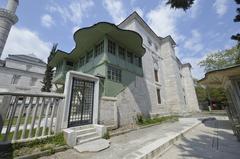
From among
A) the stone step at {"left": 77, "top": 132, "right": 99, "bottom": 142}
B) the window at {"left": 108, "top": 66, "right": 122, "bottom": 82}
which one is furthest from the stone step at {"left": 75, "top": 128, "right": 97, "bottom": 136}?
the window at {"left": 108, "top": 66, "right": 122, "bottom": 82}

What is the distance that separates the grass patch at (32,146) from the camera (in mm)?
3591

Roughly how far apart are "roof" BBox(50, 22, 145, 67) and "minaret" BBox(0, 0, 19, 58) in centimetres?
1381

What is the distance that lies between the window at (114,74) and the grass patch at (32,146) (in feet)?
16.9

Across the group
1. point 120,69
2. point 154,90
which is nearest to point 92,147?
point 120,69

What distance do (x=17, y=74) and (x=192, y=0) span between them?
99.0 ft

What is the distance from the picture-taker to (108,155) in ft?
12.5

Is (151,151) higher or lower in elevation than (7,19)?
lower

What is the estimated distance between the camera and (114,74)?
9.23 metres

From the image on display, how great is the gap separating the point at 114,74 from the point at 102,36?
3.27 metres

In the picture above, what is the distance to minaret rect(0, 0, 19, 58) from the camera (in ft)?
56.2

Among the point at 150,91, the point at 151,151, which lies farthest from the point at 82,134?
the point at 150,91

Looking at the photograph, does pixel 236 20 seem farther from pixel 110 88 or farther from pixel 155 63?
pixel 155 63

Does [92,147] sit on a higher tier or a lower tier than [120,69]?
lower

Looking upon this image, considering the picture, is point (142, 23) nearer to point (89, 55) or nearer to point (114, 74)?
point (89, 55)
